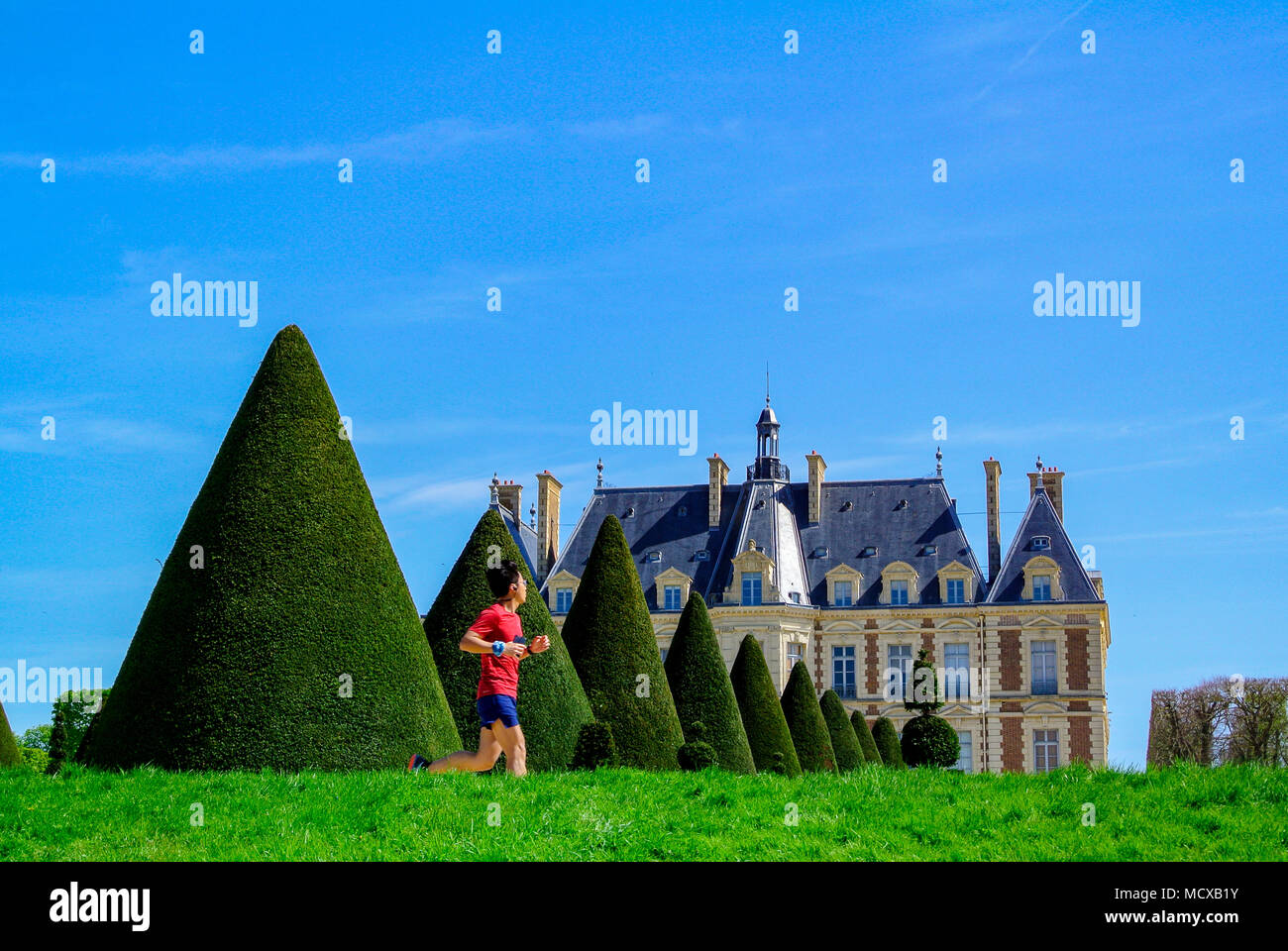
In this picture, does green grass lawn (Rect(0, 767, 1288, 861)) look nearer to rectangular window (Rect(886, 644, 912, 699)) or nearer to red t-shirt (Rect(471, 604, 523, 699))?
red t-shirt (Rect(471, 604, 523, 699))

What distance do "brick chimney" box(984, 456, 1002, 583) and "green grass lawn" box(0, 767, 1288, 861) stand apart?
40.3m

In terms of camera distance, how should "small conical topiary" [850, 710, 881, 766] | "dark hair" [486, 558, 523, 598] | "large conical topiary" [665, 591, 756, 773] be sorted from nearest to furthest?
"dark hair" [486, 558, 523, 598], "large conical topiary" [665, 591, 756, 773], "small conical topiary" [850, 710, 881, 766]

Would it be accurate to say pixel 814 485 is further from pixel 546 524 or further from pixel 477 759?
pixel 477 759

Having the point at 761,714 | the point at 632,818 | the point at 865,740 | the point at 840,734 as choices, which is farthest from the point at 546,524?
the point at 632,818

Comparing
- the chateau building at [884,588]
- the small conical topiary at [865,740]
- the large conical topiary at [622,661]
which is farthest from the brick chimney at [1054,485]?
the large conical topiary at [622,661]

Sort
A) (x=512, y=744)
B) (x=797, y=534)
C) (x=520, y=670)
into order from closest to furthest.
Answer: (x=512, y=744) → (x=520, y=670) → (x=797, y=534)

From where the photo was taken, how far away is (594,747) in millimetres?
15188

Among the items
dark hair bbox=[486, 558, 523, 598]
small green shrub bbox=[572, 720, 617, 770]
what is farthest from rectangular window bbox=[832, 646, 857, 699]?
dark hair bbox=[486, 558, 523, 598]

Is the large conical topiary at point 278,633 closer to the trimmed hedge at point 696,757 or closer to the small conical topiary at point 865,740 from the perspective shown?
the trimmed hedge at point 696,757

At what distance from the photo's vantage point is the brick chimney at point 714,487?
54.1 meters

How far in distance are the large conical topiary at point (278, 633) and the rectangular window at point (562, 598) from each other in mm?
38724

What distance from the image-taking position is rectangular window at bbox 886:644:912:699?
49.9 m

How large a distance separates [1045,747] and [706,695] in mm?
31180
